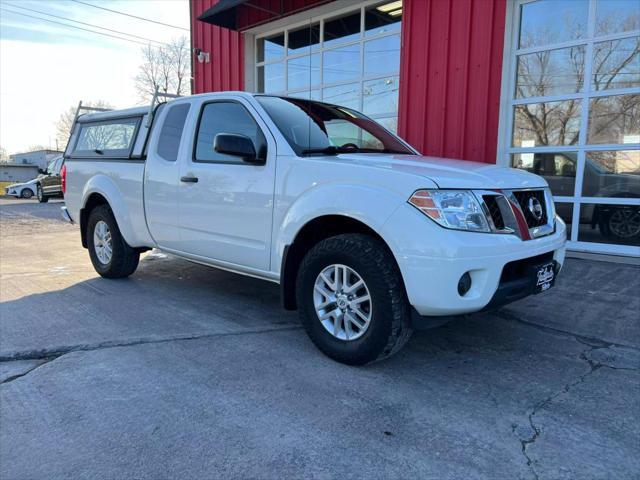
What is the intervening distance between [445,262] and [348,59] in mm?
7137

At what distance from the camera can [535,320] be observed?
4180 millimetres

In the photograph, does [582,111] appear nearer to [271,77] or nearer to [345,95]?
[345,95]

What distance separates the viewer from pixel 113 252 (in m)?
5.42

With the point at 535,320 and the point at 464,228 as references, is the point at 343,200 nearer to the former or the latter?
the point at 464,228

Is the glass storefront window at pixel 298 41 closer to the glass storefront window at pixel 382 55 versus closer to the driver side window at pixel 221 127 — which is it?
the glass storefront window at pixel 382 55

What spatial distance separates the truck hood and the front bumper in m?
0.30

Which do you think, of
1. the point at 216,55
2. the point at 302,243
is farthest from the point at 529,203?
the point at 216,55

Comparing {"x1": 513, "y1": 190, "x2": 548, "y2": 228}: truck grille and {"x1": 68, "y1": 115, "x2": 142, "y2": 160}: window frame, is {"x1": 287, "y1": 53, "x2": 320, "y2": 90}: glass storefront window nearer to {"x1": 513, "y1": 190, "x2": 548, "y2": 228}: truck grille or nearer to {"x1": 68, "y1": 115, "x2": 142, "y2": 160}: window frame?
{"x1": 68, "y1": 115, "x2": 142, "y2": 160}: window frame

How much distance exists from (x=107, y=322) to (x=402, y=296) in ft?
8.50

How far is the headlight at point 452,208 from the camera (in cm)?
277

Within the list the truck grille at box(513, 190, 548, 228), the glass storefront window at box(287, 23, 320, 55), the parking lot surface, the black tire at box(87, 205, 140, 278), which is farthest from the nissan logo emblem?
the glass storefront window at box(287, 23, 320, 55)

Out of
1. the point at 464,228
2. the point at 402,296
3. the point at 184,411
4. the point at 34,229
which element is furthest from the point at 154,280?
the point at 34,229

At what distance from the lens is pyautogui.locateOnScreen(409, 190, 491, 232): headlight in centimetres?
277

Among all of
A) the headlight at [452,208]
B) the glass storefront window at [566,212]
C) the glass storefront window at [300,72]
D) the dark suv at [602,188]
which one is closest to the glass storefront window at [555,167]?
the dark suv at [602,188]
